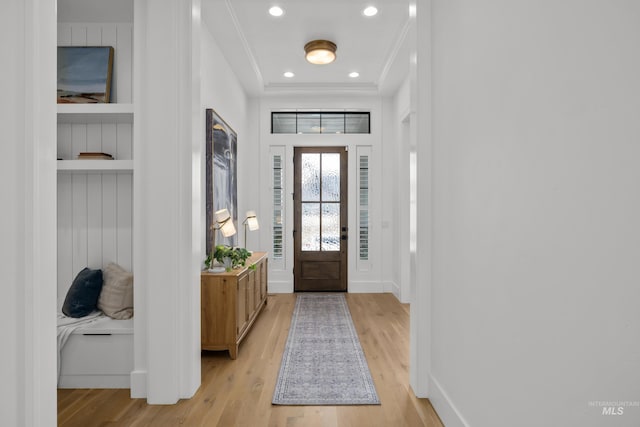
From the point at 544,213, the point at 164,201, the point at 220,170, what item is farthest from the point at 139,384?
the point at 544,213

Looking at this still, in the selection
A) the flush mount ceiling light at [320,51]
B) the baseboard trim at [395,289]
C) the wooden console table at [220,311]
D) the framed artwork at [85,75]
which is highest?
the flush mount ceiling light at [320,51]

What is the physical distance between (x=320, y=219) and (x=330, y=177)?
0.66m

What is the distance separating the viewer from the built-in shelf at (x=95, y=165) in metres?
2.54

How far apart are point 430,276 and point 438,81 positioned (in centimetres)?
122

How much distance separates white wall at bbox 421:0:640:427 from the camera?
925 millimetres

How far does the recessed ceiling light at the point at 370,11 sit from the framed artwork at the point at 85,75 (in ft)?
7.25

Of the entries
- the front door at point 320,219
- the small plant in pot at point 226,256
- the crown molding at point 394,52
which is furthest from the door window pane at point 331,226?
the small plant in pot at point 226,256

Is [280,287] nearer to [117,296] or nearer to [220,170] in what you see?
[220,170]

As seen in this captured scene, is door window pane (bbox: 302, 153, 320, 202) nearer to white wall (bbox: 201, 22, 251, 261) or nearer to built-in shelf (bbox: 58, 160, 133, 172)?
white wall (bbox: 201, 22, 251, 261)

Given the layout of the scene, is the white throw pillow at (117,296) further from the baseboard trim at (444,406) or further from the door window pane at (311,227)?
the door window pane at (311,227)

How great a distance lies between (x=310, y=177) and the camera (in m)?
5.65

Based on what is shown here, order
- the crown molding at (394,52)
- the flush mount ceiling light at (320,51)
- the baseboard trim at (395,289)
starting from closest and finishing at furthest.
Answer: the crown molding at (394,52), the flush mount ceiling light at (320,51), the baseboard trim at (395,289)

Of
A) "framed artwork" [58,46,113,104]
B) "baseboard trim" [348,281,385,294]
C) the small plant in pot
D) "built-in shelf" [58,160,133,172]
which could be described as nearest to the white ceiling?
"framed artwork" [58,46,113,104]
